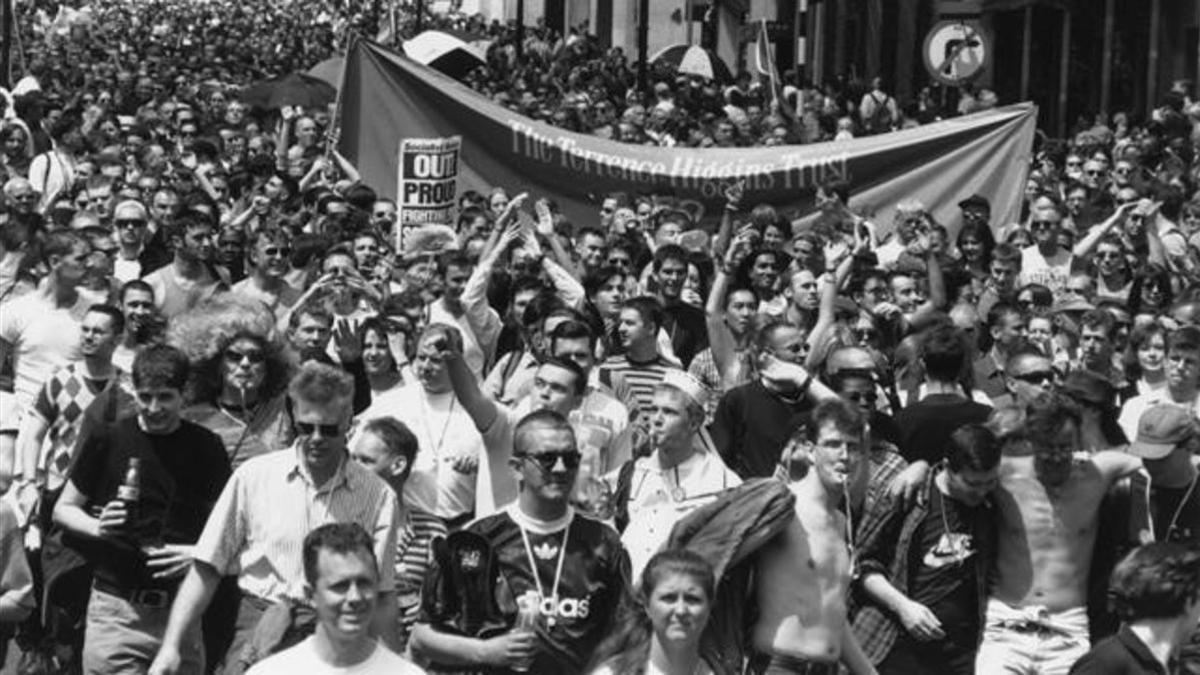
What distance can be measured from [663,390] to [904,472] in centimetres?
83

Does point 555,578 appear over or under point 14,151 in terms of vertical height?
over

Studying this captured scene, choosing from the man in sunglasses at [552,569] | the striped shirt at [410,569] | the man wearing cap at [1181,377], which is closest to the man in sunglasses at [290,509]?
the striped shirt at [410,569]

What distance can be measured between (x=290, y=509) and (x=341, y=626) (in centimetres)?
169

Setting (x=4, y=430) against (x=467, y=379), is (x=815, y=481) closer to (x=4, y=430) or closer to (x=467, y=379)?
(x=467, y=379)

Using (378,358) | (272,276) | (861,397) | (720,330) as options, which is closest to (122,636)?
(378,358)

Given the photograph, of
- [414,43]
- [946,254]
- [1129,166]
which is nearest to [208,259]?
[946,254]

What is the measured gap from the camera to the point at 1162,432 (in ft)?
36.8

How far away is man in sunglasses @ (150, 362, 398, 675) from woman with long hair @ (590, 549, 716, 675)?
1.24m

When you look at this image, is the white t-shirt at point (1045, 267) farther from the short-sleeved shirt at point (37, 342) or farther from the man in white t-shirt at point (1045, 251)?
the short-sleeved shirt at point (37, 342)

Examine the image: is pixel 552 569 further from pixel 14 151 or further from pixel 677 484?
pixel 14 151

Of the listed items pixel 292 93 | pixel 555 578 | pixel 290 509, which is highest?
pixel 290 509

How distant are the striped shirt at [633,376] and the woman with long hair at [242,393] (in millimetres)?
1614

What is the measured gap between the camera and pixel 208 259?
51.4 ft

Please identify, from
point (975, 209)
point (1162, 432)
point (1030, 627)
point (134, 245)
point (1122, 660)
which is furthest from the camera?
point (975, 209)
